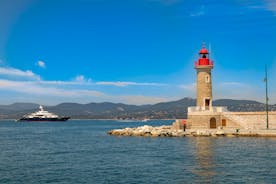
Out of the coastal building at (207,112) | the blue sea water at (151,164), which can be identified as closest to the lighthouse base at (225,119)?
the coastal building at (207,112)

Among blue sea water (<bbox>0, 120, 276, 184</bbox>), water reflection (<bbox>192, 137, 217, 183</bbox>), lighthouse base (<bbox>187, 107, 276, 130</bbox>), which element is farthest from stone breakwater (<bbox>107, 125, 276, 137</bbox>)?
blue sea water (<bbox>0, 120, 276, 184</bbox>)

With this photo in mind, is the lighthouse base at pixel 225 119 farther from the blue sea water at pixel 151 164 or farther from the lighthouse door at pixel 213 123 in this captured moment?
the blue sea water at pixel 151 164

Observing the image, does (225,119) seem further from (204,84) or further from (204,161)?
(204,161)

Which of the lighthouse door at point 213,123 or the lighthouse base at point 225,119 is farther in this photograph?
the lighthouse door at point 213,123

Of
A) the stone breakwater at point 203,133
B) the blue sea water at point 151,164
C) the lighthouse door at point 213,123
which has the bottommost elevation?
the blue sea water at point 151,164

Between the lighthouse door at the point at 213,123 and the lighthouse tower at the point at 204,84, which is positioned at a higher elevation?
the lighthouse tower at the point at 204,84

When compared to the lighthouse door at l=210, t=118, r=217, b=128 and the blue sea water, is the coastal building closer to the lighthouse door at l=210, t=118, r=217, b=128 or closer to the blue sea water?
the lighthouse door at l=210, t=118, r=217, b=128

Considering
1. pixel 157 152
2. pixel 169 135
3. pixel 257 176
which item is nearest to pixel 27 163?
pixel 157 152

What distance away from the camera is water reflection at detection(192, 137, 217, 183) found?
2791 cm

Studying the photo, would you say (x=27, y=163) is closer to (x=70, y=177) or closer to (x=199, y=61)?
(x=70, y=177)

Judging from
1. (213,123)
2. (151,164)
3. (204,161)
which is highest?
(213,123)

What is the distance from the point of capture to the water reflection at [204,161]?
1099 inches

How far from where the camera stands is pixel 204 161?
3431cm

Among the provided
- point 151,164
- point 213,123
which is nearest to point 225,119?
point 213,123
